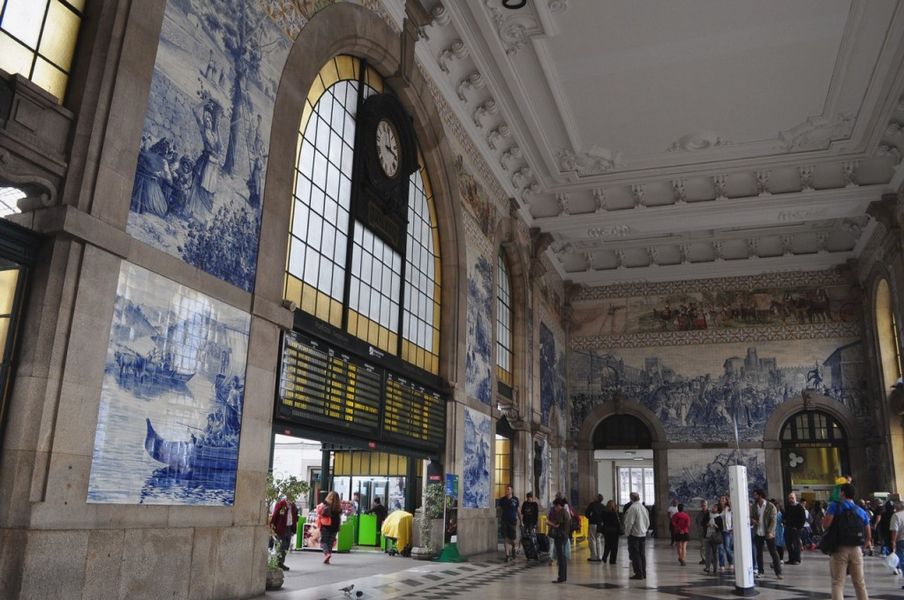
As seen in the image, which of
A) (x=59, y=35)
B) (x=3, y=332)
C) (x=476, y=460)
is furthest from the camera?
(x=476, y=460)

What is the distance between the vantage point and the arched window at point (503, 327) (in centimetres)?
1854

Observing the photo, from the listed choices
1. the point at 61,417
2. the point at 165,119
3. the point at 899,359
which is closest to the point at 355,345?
the point at 165,119

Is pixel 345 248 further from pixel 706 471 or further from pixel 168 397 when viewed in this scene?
pixel 706 471

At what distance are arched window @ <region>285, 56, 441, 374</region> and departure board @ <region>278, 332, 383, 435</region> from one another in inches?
23.3

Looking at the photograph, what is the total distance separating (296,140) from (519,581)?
687cm

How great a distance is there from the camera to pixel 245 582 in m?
7.48

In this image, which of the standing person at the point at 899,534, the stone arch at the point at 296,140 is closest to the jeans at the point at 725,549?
the standing person at the point at 899,534

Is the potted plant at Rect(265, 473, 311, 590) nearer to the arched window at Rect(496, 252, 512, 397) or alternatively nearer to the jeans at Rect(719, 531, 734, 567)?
the jeans at Rect(719, 531, 734, 567)

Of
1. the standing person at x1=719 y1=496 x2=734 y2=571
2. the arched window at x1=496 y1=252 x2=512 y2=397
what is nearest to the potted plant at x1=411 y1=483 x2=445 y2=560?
the standing person at x1=719 y1=496 x2=734 y2=571

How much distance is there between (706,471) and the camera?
2420 cm

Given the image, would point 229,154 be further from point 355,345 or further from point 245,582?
point 245,582

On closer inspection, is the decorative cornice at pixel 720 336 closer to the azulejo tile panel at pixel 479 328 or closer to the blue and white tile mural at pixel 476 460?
the azulejo tile panel at pixel 479 328

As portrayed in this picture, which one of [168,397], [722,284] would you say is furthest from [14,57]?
[722,284]

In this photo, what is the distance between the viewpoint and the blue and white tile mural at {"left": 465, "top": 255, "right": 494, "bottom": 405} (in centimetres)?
1549
